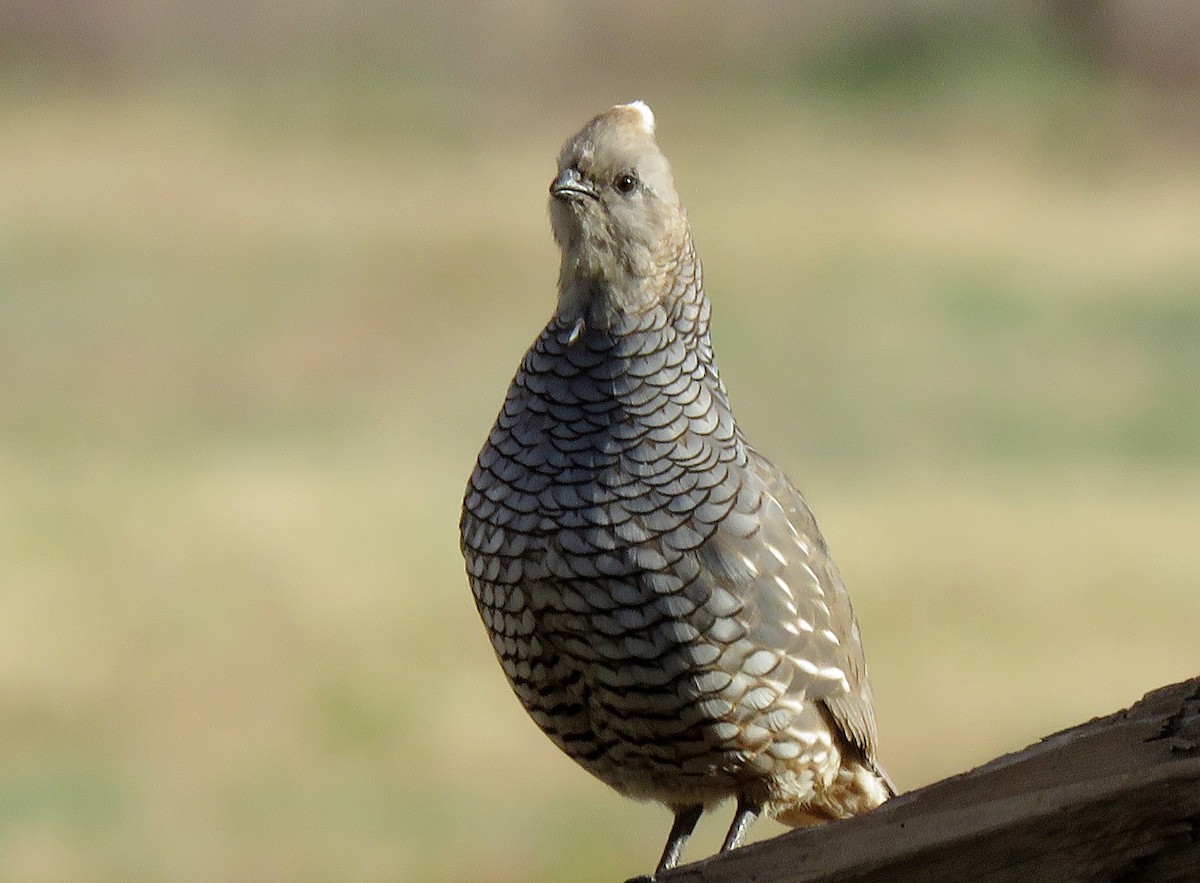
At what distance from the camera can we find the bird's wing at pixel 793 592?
3.57 meters

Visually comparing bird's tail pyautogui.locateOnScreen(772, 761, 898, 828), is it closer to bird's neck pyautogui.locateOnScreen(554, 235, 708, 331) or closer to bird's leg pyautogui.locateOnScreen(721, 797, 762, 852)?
bird's leg pyautogui.locateOnScreen(721, 797, 762, 852)

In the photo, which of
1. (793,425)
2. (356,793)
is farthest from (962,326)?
(356,793)

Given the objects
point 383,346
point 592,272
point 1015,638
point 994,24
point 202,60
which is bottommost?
point 1015,638

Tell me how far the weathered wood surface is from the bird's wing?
2.59 ft

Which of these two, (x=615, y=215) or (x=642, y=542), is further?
(x=615, y=215)

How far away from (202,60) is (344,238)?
1.82 metres

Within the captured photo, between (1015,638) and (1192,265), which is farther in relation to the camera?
(1192,265)

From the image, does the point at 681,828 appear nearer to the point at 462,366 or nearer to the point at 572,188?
the point at 572,188

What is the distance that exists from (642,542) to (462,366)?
8770 mm

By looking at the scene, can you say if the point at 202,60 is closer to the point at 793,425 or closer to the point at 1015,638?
the point at 793,425

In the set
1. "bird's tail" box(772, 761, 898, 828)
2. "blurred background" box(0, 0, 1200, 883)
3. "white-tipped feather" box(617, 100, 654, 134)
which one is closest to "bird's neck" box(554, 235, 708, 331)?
"white-tipped feather" box(617, 100, 654, 134)

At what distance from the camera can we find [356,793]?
878 cm

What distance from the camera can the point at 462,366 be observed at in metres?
12.2

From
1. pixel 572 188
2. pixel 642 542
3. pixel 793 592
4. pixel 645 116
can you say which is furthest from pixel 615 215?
pixel 793 592
